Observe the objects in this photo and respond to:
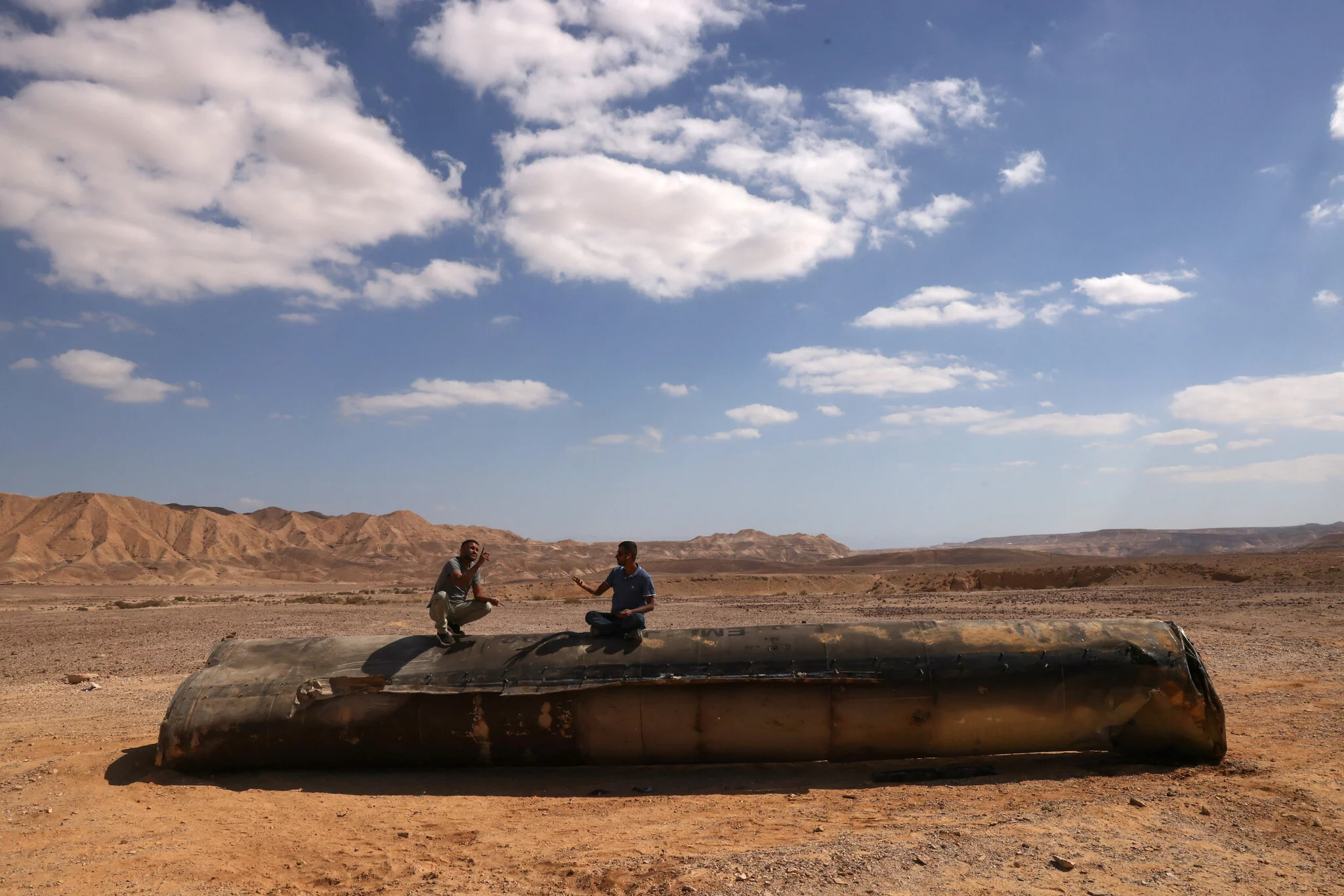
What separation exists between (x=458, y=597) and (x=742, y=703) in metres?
3.82

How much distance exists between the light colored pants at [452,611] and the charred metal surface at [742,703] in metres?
0.49

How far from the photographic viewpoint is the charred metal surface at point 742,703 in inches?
332

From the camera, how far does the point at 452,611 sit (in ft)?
31.9

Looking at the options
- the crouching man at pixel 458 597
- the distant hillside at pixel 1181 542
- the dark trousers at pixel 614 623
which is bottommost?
the distant hillside at pixel 1181 542

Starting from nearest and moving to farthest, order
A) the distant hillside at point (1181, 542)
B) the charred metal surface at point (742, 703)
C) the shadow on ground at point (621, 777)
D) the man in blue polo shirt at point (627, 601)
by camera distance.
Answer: the shadow on ground at point (621, 777)
the charred metal surface at point (742, 703)
the man in blue polo shirt at point (627, 601)
the distant hillside at point (1181, 542)

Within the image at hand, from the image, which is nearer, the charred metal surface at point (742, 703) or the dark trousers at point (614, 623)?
the charred metal surface at point (742, 703)

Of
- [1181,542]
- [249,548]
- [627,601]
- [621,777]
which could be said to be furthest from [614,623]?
[1181,542]

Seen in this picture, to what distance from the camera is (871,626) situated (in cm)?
939

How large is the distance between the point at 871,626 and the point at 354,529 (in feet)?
412

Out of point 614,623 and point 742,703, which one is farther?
point 614,623

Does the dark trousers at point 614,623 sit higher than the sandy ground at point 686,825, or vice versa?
the dark trousers at point 614,623

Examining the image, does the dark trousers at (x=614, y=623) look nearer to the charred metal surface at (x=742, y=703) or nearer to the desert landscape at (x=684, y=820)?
the charred metal surface at (x=742, y=703)

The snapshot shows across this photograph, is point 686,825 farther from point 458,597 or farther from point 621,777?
point 458,597

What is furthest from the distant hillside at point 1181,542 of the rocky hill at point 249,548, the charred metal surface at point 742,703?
the charred metal surface at point 742,703
